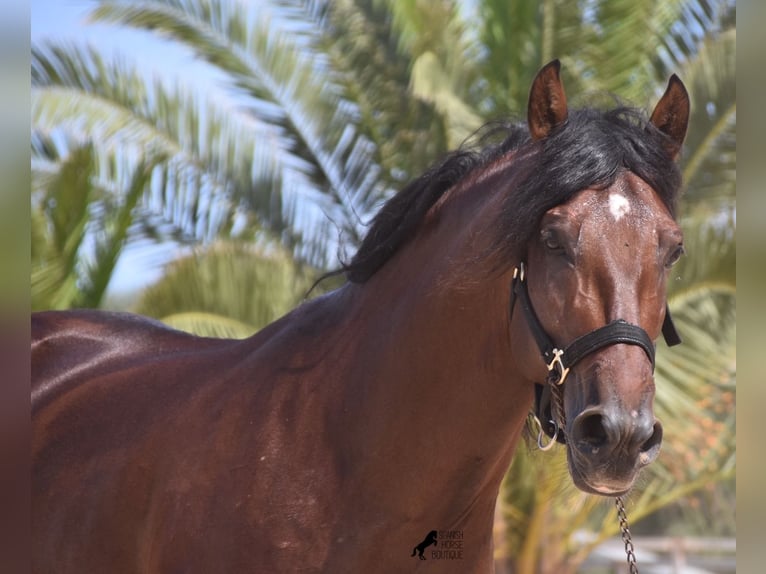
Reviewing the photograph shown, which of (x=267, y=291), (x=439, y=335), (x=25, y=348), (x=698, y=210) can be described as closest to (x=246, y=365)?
(x=439, y=335)

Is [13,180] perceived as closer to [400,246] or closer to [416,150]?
[400,246]

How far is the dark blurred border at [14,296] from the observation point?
0.98 m

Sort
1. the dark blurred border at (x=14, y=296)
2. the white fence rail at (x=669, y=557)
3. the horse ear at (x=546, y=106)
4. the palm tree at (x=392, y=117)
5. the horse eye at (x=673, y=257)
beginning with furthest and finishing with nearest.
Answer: the white fence rail at (x=669, y=557)
the palm tree at (x=392, y=117)
the horse ear at (x=546, y=106)
the horse eye at (x=673, y=257)
the dark blurred border at (x=14, y=296)

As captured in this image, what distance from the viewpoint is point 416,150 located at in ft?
27.0

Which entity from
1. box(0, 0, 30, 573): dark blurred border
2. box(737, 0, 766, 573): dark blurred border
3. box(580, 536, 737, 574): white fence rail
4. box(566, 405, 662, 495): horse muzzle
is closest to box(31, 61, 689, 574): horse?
box(566, 405, 662, 495): horse muzzle

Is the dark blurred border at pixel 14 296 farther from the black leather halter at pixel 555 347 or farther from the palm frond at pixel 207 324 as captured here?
the palm frond at pixel 207 324

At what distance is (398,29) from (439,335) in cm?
636

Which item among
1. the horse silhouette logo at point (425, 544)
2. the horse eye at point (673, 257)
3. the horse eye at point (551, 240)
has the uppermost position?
the horse eye at point (551, 240)

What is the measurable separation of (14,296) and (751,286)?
815 mm

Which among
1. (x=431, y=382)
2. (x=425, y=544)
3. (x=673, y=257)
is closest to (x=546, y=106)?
(x=673, y=257)

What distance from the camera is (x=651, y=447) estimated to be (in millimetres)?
2166

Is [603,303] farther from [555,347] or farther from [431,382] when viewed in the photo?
[431,382]

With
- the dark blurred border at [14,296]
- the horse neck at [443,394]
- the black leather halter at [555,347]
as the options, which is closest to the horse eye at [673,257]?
the black leather halter at [555,347]

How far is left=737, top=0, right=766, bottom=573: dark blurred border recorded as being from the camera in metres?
1.11
